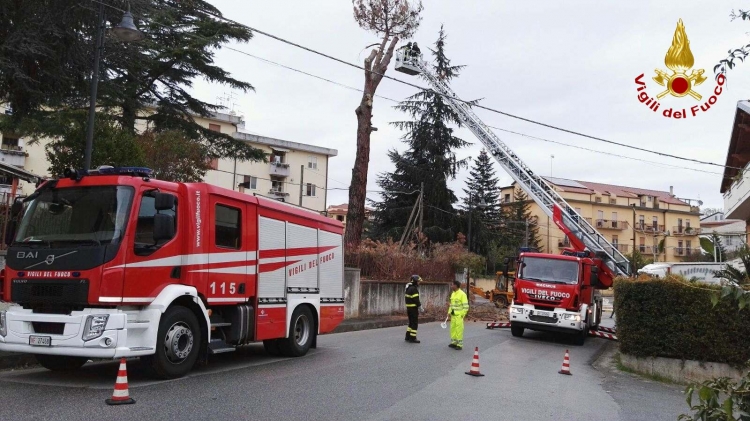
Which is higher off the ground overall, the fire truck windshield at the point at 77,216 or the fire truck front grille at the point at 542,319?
the fire truck windshield at the point at 77,216

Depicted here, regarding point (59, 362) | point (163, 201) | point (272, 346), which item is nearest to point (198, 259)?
point (163, 201)

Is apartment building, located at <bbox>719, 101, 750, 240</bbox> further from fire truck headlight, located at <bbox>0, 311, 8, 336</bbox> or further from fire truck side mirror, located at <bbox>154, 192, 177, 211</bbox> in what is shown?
fire truck headlight, located at <bbox>0, 311, 8, 336</bbox>

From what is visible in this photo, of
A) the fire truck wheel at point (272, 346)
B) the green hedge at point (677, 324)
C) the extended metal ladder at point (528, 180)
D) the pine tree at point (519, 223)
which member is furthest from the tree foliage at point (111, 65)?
the pine tree at point (519, 223)

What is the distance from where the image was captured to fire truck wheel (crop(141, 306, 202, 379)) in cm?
861

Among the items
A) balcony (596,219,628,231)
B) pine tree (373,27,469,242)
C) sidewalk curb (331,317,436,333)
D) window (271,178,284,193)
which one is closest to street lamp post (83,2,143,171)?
sidewalk curb (331,317,436,333)

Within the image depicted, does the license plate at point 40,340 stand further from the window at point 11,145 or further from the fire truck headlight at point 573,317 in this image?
the window at point 11,145

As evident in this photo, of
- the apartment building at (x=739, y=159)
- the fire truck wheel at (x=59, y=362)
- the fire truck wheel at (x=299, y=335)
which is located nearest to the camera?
the fire truck wheel at (x=59, y=362)

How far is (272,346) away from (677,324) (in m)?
7.87

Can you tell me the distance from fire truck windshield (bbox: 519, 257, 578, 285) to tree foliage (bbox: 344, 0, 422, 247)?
7.35 m

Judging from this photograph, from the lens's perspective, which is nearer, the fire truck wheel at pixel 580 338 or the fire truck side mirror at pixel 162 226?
the fire truck side mirror at pixel 162 226

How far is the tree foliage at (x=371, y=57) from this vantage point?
2372cm

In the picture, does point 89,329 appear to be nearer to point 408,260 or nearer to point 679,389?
point 679,389

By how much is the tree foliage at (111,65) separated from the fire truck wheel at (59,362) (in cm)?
505

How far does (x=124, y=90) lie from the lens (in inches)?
793
